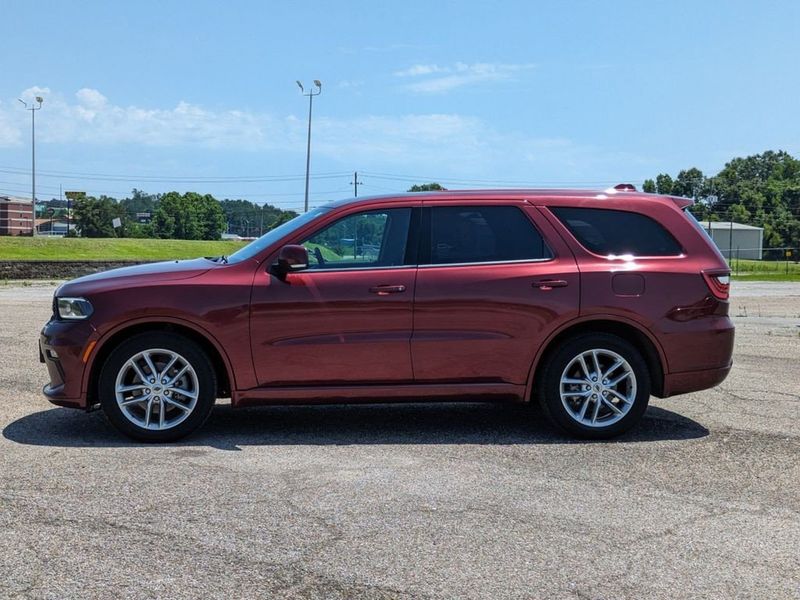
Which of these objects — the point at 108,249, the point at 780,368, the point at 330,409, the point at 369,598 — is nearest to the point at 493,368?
the point at 330,409

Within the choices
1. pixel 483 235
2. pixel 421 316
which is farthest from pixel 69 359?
pixel 483 235

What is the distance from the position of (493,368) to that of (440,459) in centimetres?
84

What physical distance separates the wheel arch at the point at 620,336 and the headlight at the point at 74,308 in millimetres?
3059

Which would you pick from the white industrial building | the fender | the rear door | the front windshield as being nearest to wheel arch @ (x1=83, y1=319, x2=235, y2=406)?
the fender

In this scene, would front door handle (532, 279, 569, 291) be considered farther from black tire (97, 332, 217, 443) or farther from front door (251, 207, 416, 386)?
black tire (97, 332, 217, 443)

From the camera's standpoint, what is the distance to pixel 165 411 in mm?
5934

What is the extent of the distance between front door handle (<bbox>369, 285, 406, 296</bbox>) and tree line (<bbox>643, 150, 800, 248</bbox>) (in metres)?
112

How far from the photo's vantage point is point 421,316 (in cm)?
600

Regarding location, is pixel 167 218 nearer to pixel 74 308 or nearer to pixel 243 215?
pixel 243 215

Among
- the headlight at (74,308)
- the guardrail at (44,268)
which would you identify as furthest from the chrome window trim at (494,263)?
the guardrail at (44,268)

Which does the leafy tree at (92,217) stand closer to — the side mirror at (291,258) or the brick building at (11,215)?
the brick building at (11,215)

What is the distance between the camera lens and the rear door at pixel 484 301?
602cm

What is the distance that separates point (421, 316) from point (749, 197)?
440 ft

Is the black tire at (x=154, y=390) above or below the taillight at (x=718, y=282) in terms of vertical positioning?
below
